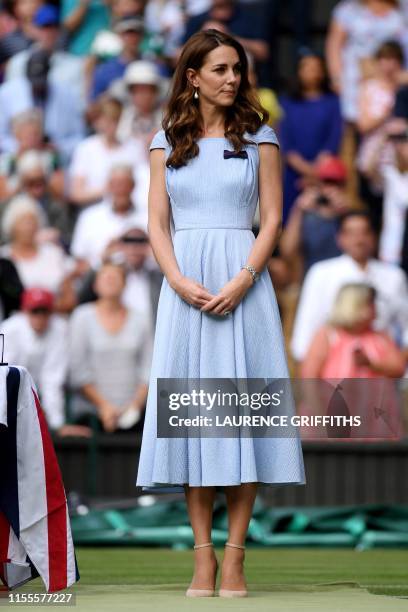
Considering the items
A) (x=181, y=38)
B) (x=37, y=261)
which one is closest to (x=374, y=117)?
(x=181, y=38)

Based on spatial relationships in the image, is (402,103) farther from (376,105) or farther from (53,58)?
(53,58)

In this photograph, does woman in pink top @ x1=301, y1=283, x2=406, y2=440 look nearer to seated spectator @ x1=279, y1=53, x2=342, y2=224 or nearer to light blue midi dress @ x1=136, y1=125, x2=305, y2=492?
seated spectator @ x1=279, y1=53, x2=342, y2=224

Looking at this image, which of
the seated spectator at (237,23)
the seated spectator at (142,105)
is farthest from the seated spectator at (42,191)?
the seated spectator at (237,23)

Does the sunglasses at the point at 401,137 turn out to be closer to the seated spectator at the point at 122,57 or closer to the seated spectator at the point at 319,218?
the seated spectator at the point at 319,218

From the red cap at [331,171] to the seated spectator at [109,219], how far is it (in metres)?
1.61

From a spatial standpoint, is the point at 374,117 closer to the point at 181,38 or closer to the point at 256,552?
the point at 181,38

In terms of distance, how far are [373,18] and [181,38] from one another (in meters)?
1.83

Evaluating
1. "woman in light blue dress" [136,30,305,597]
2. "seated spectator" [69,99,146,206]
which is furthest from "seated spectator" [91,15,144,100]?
"woman in light blue dress" [136,30,305,597]

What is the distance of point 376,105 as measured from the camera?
523 inches

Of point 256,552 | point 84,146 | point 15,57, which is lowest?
point 256,552

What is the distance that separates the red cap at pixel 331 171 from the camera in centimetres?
1284

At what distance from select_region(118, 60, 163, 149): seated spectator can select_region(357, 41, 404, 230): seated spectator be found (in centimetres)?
185

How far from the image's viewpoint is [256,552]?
31.0 feet

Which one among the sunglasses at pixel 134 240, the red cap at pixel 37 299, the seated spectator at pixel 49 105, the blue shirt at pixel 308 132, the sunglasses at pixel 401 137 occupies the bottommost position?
the red cap at pixel 37 299
